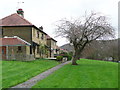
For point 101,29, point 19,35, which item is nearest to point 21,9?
point 19,35

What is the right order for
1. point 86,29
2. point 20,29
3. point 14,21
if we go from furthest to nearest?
point 14,21
point 20,29
point 86,29

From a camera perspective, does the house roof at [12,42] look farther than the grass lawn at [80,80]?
Yes

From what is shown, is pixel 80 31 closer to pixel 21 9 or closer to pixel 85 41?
pixel 85 41

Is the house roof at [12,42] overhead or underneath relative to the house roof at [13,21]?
underneath

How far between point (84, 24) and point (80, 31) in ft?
4.38

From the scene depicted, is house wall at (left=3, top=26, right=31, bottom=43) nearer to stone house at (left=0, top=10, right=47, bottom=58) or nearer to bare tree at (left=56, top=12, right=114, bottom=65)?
stone house at (left=0, top=10, right=47, bottom=58)

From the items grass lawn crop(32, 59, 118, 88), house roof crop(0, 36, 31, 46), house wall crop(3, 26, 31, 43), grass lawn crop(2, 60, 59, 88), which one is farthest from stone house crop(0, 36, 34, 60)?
grass lawn crop(32, 59, 118, 88)

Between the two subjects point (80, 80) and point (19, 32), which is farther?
point (19, 32)

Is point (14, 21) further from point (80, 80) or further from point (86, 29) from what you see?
point (80, 80)

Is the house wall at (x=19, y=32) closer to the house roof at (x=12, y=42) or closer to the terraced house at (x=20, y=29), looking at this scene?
the terraced house at (x=20, y=29)

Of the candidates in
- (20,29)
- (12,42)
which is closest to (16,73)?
(12,42)

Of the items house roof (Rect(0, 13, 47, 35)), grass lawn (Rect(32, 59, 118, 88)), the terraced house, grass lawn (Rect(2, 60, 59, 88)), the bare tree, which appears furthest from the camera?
house roof (Rect(0, 13, 47, 35))

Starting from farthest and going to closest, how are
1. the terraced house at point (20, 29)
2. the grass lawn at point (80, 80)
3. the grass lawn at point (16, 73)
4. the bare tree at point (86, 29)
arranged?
the terraced house at point (20, 29) → the bare tree at point (86, 29) → the grass lawn at point (16, 73) → the grass lawn at point (80, 80)

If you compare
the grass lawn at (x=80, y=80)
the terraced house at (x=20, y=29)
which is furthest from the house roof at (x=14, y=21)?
the grass lawn at (x=80, y=80)
